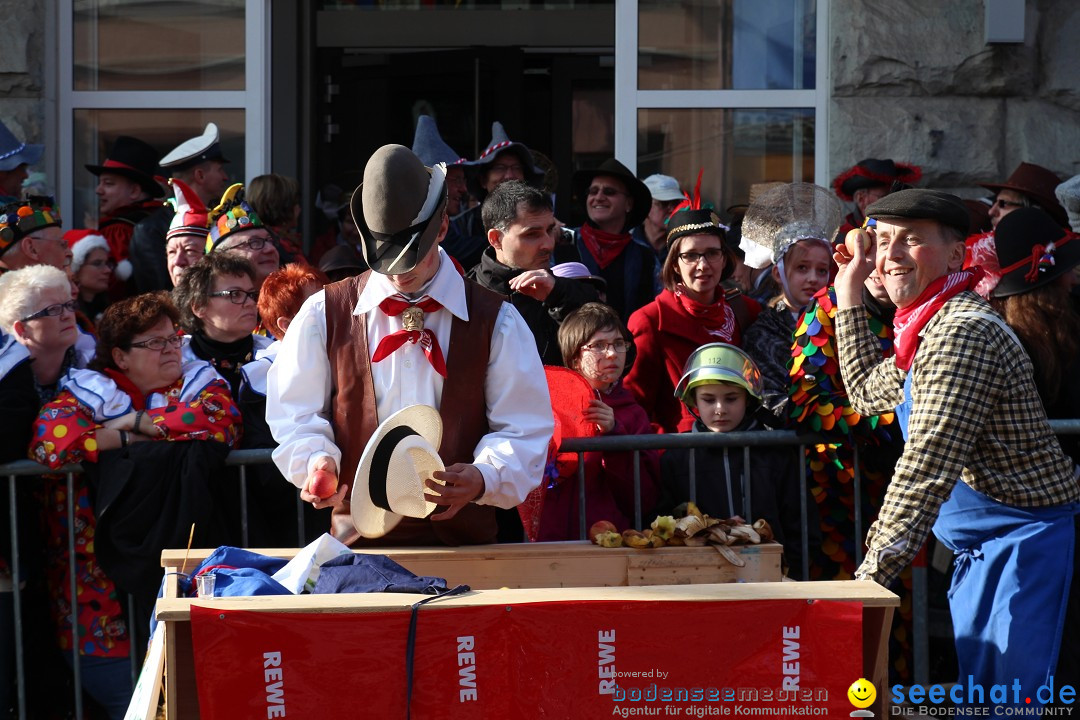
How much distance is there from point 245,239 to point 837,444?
2617 mm

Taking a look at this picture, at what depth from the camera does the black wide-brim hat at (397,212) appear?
3.79 m

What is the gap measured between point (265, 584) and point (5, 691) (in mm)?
1909

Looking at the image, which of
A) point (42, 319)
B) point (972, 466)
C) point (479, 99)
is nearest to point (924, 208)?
point (972, 466)

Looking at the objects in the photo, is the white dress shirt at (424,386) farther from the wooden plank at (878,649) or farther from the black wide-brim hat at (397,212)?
the wooden plank at (878,649)

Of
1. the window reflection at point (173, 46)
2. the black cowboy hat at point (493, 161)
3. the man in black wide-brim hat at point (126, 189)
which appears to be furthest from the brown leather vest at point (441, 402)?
the window reflection at point (173, 46)

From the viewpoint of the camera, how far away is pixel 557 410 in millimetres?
5008

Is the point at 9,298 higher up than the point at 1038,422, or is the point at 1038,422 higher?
the point at 9,298

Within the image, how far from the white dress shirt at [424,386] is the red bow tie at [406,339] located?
0.02m

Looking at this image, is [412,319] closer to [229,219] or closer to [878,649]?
[878,649]

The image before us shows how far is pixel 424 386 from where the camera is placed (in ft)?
13.0

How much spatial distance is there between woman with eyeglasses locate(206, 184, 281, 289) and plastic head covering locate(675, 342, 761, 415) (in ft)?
6.21

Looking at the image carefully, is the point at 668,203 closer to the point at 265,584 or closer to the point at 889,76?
the point at 889,76

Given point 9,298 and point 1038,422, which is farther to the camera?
point 9,298

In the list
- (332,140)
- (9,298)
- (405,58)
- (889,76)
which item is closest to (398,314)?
(9,298)
